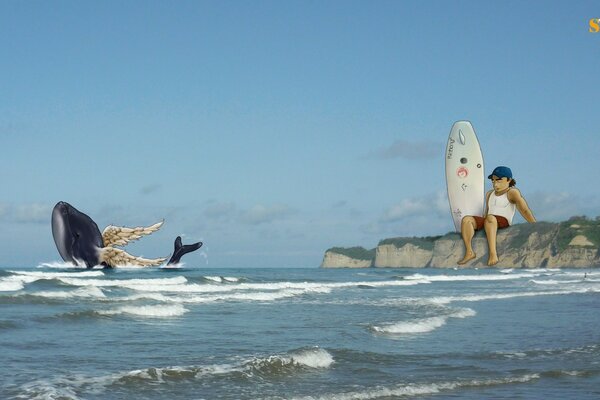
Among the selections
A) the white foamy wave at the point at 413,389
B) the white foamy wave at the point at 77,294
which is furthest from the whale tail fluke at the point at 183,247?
the white foamy wave at the point at 413,389

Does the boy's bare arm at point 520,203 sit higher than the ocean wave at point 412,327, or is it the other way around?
the boy's bare arm at point 520,203

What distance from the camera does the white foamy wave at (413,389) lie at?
30.5 feet

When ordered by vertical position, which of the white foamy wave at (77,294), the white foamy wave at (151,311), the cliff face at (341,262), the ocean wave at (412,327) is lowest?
the ocean wave at (412,327)

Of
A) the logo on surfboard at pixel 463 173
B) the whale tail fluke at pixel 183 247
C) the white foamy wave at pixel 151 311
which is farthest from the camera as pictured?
the whale tail fluke at pixel 183 247

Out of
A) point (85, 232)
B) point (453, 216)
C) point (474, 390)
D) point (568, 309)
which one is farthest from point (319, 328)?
point (85, 232)

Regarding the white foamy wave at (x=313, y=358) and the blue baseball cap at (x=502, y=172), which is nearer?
the white foamy wave at (x=313, y=358)

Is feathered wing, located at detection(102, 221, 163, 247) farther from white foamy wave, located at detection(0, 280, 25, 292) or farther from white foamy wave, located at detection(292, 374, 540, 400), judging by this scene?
white foamy wave, located at detection(292, 374, 540, 400)

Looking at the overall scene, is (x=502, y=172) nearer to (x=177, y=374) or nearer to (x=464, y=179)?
(x=464, y=179)

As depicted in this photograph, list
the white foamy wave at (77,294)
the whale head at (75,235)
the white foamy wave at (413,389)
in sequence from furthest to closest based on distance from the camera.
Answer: the whale head at (75,235), the white foamy wave at (77,294), the white foamy wave at (413,389)

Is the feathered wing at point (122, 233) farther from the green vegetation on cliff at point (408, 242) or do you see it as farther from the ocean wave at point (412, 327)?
the green vegetation on cliff at point (408, 242)

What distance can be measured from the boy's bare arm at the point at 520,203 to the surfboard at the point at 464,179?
0.59 m

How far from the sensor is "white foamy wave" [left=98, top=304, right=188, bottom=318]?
65.6ft

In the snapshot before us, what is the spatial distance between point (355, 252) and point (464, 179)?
115729mm

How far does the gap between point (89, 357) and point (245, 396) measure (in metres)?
3.86
